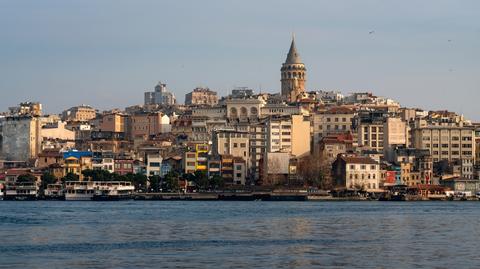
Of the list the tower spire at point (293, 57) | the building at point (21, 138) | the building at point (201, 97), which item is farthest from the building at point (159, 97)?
the building at point (21, 138)

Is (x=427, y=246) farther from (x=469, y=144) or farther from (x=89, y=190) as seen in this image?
(x=469, y=144)

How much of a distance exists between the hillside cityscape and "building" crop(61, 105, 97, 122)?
26.6 metres

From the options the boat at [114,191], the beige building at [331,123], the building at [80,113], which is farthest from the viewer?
the building at [80,113]

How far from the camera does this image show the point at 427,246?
104ft

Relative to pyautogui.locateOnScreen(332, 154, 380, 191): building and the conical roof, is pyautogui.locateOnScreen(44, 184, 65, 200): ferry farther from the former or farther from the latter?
the conical roof

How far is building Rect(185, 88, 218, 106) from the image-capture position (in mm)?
158125

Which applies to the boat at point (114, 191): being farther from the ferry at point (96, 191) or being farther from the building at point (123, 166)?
the building at point (123, 166)

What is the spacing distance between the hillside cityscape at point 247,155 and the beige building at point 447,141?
3.1 inches

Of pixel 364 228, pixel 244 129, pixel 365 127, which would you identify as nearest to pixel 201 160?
pixel 244 129

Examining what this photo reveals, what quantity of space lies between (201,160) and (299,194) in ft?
39.1

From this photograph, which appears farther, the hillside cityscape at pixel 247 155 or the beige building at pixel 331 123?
the beige building at pixel 331 123

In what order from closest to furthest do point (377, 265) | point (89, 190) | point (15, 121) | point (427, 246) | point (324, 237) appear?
point (377, 265) < point (427, 246) < point (324, 237) < point (89, 190) < point (15, 121)

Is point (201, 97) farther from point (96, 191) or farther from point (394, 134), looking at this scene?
point (96, 191)

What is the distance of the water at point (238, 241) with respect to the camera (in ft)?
90.3
